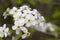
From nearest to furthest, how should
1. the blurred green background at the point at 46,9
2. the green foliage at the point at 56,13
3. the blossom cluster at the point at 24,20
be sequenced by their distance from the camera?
1. the blossom cluster at the point at 24,20
2. the blurred green background at the point at 46,9
3. the green foliage at the point at 56,13

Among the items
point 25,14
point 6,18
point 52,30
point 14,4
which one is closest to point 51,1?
point 52,30

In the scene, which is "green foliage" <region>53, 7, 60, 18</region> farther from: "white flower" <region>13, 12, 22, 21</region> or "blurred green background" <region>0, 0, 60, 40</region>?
"white flower" <region>13, 12, 22, 21</region>

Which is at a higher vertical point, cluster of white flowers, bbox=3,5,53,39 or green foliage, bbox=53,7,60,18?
green foliage, bbox=53,7,60,18

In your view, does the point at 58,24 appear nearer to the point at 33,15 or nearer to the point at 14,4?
the point at 14,4

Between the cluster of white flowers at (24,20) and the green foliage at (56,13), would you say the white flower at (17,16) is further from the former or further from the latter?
the green foliage at (56,13)

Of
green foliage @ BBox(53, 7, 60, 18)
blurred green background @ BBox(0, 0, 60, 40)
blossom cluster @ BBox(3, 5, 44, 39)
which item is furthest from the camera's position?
green foliage @ BBox(53, 7, 60, 18)

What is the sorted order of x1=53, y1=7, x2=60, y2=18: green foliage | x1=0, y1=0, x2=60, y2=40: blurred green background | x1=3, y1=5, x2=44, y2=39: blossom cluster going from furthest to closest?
1. x1=53, y1=7, x2=60, y2=18: green foliage
2. x1=0, y1=0, x2=60, y2=40: blurred green background
3. x1=3, y1=5, x2=44, y2=39: blossom cluster

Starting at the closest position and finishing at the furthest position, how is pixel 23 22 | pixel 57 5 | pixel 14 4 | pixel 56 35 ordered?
pixel 23 22
pixel 14 4
pixel 56 35
pixel 57 5

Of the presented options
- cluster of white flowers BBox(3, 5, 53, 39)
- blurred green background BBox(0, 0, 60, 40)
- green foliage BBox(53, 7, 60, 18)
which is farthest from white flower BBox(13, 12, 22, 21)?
green foliage BBox(53, 7, 60, 18)

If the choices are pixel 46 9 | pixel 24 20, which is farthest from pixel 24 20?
pixel 46 9

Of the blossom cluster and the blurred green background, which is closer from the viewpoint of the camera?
the blossom cluster

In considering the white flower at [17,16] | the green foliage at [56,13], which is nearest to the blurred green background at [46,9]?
the green foliage at [56,13]
